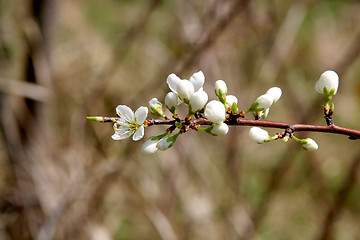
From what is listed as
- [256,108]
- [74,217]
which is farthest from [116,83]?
[256,108]

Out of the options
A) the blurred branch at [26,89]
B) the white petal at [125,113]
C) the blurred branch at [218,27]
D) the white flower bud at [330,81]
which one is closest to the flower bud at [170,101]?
the white petal at [125,113]

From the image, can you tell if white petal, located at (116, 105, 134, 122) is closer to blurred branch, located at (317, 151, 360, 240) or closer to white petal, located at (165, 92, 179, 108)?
white petal, located at (165, 92, 179, 108)

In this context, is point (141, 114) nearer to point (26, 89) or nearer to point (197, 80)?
point (197, 80)

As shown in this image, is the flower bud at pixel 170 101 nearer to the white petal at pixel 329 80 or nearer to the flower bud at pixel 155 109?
the flower bud at pixel 155 109

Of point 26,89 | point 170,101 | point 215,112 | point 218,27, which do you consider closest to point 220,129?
point 215,112

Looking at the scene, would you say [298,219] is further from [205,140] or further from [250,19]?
[250,19]

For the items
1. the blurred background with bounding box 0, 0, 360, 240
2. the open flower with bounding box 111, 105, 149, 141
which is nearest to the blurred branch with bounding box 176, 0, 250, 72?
the blurred background with bounding box 0, 0, 360, 240
